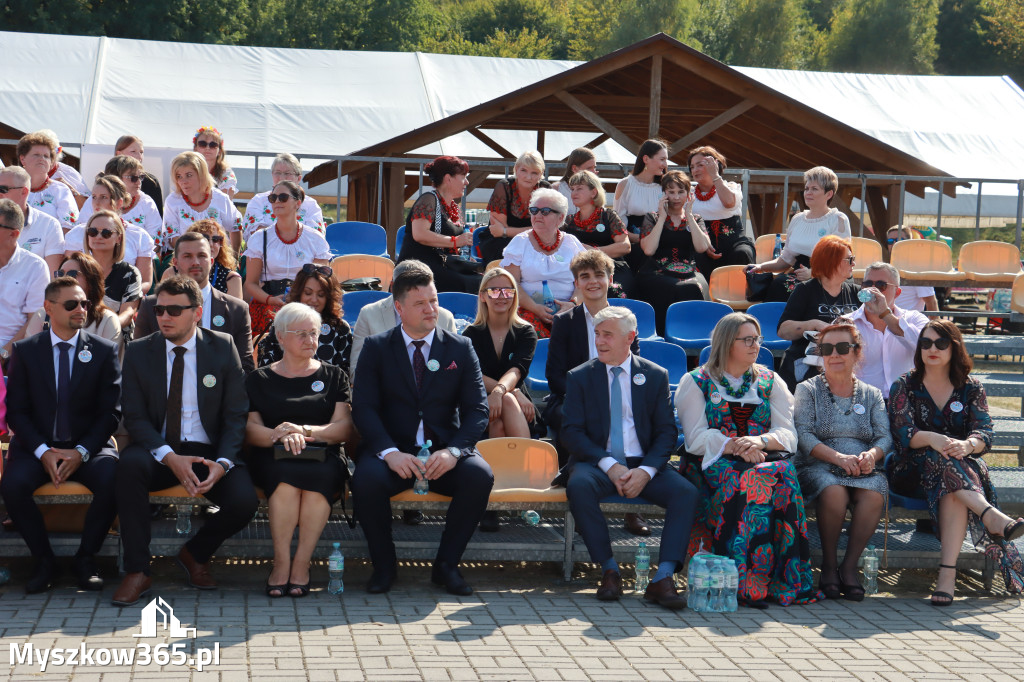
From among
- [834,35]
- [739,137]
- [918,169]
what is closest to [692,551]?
[918,169]

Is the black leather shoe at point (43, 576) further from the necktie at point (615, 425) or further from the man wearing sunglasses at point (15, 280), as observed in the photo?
the necktie at point (615, 425)

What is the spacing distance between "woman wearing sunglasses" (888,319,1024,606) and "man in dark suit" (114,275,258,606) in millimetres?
3512

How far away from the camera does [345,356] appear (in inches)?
247

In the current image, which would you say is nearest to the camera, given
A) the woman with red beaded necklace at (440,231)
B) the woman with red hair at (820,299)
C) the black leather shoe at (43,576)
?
the black leather shoe at (43,576)

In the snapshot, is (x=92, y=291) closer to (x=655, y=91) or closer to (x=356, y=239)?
(x=356, y=239)

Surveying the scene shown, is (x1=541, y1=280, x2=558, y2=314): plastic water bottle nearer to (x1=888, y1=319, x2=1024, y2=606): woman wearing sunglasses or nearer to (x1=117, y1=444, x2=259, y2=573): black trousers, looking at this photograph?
(x1=888, y1=319, x2=1024, y2=606): woman wearing sunglasses

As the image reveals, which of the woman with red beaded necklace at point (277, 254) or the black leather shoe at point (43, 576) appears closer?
the black leather shoe at point (43, 576)

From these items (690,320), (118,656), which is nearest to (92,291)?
(118,656)

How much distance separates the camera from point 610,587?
5363 mm

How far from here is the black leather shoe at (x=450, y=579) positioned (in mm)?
5340

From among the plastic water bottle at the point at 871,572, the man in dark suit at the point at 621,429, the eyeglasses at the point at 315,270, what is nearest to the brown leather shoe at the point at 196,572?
the eyeglasses at the point at 315,270

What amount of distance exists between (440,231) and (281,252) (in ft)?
4.14

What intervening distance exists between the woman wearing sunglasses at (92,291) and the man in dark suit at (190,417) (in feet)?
1.94

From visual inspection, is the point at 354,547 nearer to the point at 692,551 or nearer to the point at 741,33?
the point at 692,551
